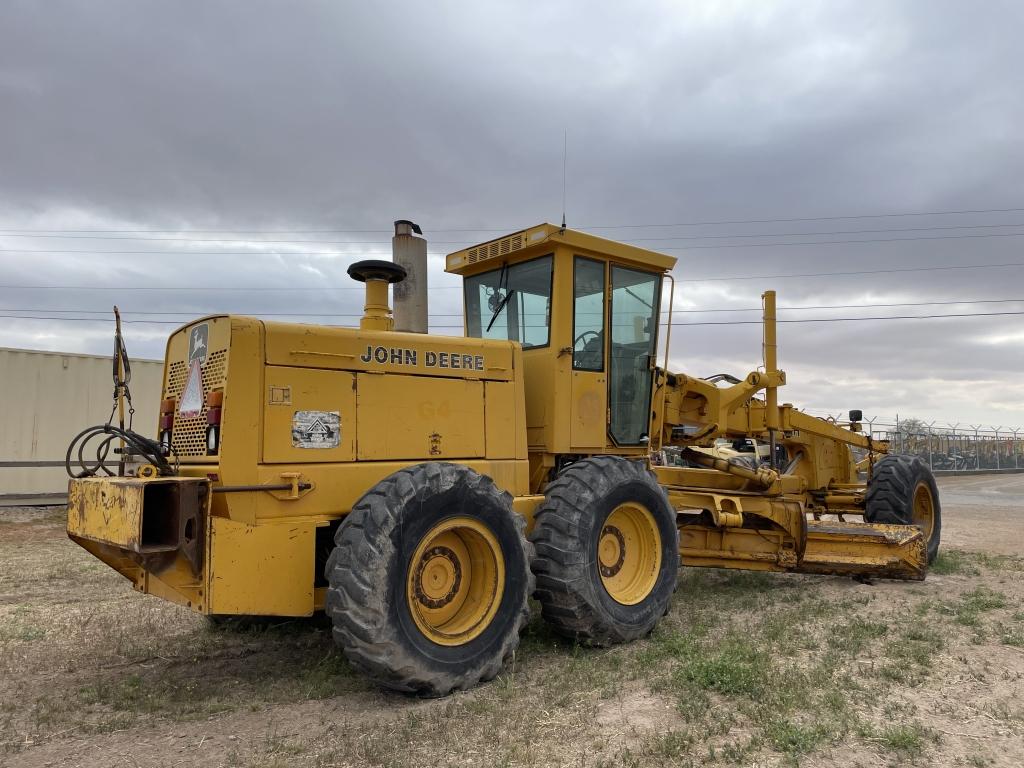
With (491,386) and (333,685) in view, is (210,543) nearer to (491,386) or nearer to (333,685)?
(333,685)

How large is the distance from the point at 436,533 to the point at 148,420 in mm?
13562

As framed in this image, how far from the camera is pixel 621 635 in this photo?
5512 mm

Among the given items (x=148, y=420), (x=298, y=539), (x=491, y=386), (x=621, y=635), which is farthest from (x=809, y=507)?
(x=148, y=420)

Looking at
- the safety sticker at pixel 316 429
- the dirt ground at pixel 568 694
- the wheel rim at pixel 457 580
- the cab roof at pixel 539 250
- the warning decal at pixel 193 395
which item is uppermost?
the cab roof at pixel 539 250

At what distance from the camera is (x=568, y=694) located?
14.6 feet

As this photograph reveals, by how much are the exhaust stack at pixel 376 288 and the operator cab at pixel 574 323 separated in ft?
3.47

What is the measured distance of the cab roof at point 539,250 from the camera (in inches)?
243

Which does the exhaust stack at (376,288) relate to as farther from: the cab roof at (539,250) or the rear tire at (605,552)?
the rear tire at (605,552)

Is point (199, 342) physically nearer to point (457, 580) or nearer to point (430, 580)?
point (430, 580)

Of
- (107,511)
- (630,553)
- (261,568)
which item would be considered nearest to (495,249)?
Result: (630,553)

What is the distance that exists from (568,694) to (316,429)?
7.18ft

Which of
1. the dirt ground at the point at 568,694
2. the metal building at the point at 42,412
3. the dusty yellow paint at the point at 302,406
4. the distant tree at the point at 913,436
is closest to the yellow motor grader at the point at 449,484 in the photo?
the dusty yellow paint at the point at 302,406

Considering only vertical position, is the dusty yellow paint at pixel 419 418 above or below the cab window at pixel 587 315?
below

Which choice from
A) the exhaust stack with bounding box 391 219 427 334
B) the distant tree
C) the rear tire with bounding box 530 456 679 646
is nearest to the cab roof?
the exhaust stack with bounding box 391 219 427 334
